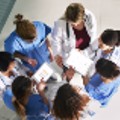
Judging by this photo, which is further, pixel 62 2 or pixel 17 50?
pixel 62 2

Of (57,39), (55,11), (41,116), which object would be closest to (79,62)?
(57,39)

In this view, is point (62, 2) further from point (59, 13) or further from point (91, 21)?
point (91, 21)

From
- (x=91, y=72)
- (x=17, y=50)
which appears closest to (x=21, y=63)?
(x=17, y=50)

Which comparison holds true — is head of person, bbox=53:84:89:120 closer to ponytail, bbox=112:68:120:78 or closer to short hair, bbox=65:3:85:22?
ponytail, bbox=112:68:120:78

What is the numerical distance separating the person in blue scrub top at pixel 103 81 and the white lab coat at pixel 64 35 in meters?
0.38

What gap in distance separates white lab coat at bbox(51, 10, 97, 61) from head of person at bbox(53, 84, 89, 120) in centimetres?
65

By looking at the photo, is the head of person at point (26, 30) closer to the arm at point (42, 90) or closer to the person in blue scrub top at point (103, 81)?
the arm at point (42, 90)

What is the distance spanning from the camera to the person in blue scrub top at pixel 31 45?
2.61 meters

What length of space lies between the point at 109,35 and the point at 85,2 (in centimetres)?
142

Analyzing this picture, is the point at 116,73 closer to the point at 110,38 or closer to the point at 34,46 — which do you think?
the point at 110,38

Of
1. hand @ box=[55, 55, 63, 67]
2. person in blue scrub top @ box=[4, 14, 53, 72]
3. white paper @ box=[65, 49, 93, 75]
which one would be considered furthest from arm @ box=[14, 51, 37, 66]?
white paper @ box=[65, 49, 93, 75]

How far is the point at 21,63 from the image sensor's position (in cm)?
275

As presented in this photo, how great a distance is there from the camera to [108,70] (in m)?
2.37

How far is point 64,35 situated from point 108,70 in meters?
0.64
